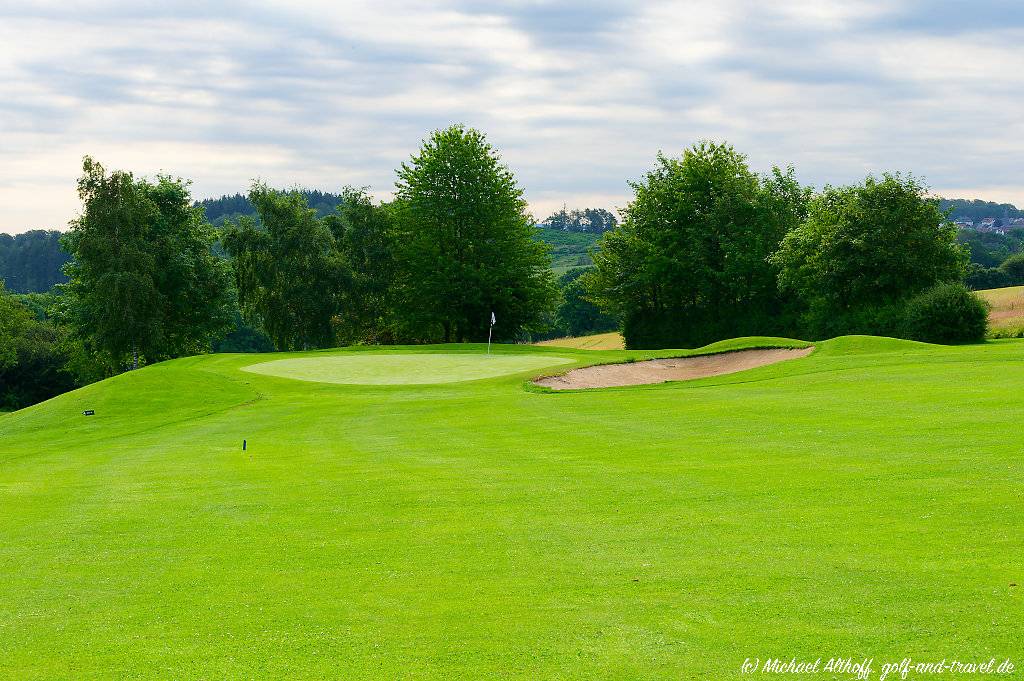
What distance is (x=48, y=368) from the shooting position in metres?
102

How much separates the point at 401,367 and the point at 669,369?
14132 mm

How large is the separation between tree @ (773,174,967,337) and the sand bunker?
64.3 ft

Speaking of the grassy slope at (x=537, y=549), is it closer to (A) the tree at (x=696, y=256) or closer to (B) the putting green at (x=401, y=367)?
(B) the putting green at (x=401, y=367)

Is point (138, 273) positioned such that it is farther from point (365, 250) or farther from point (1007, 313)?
point (1007, 313)

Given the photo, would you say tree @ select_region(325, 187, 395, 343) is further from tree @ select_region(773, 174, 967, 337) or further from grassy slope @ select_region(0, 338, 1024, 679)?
grassy slope @ select_region(0, 338, 1024, 679)

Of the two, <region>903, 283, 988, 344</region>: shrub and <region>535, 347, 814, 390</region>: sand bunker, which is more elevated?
<region>903, 283, 988, 344</region>: shrub

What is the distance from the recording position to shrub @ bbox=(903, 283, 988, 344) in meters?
43.5

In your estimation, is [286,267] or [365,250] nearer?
[286,267]

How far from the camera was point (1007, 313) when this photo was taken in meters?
66.5

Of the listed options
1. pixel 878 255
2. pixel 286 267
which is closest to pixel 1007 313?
pixel 878 255

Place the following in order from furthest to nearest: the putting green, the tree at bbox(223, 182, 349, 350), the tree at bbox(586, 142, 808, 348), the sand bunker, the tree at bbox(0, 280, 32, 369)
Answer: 1. the tree at bbox(0, 280, 32, 369)
2. the tree at bbox(223, 182, 349, 350)
3. the tree at bbox(586, 142, 808, 348)
4. the putting green
5. the sand bunker

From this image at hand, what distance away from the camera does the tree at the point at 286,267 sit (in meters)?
76.9

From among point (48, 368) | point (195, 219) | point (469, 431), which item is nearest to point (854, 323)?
point (469, 431)

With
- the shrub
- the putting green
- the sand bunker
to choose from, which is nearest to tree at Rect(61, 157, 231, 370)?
the putting green
